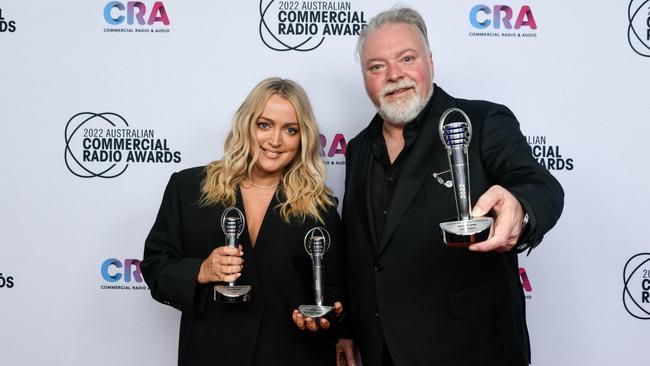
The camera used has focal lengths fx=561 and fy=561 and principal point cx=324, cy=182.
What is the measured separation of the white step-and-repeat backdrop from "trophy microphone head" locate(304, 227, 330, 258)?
2.01 ft

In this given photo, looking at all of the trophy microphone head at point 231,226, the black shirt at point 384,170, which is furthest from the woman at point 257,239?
the black shirt at point 384,170

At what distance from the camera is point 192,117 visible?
8.04ft

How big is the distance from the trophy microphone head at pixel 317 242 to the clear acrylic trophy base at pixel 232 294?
237 mm

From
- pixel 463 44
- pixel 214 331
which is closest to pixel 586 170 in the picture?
pixel 463 44

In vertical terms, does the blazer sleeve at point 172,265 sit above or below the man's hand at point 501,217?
below

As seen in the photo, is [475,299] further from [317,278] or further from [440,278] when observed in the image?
[317,278]

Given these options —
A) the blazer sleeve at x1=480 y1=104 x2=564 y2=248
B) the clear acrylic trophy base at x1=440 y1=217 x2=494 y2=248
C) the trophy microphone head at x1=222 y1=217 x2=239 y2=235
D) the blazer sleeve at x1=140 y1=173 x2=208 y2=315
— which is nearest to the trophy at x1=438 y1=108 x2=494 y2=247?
the clear acrylic trophy base at x1=440 y1=217 x2=494 y2=248

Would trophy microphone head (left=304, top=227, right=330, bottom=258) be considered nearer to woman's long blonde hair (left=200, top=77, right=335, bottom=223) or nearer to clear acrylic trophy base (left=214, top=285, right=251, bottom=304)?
woman's long blonde hair (left=200, top=77, right=335, bottom=223)

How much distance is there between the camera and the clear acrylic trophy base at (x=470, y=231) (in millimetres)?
1035

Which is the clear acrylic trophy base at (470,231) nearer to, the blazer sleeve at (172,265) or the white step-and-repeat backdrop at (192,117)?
the blazer sleeve at (172,265)

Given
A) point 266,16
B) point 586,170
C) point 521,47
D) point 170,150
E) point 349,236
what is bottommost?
point 349,236

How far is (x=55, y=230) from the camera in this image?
245 centimetres

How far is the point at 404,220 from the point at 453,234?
20.2 inches

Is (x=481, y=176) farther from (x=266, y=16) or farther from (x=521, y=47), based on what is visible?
(x=266, y=16)
